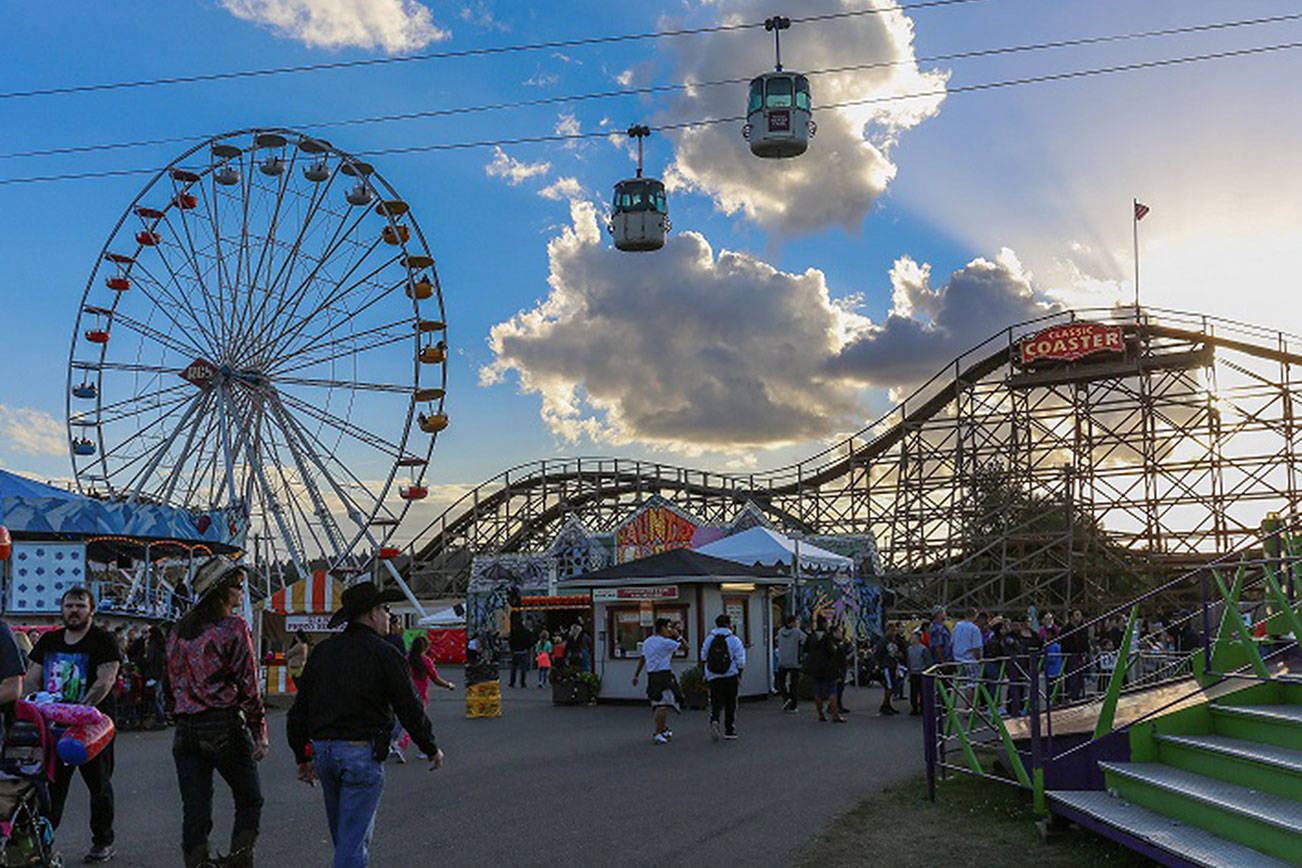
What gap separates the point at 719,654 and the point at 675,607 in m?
6.12

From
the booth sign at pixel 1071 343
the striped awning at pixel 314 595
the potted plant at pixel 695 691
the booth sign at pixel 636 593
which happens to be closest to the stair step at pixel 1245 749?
the potted plant at pixel 695 691

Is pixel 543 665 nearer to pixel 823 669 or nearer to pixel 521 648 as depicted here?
pixel 521 648

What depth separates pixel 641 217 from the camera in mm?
23453

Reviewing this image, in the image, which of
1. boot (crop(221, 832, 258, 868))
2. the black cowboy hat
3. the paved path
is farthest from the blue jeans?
the paved path

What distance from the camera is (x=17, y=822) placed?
6.20 meters

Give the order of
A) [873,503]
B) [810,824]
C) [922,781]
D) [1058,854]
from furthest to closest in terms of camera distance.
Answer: [873,503] < [922,781] < [810,824] < [1058,854]

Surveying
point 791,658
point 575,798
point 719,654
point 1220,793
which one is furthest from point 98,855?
point 791,658

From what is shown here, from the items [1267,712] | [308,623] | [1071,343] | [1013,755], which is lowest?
[1013,755]

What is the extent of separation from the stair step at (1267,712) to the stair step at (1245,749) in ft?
0.48

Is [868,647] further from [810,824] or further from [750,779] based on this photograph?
[810,824]

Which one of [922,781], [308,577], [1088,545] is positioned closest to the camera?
[922,781]

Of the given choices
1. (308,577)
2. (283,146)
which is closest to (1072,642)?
(308,577)

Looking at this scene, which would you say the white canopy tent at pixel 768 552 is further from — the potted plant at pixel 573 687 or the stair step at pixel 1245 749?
the stair step at pixel 1245 749

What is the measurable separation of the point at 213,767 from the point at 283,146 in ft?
85.9
